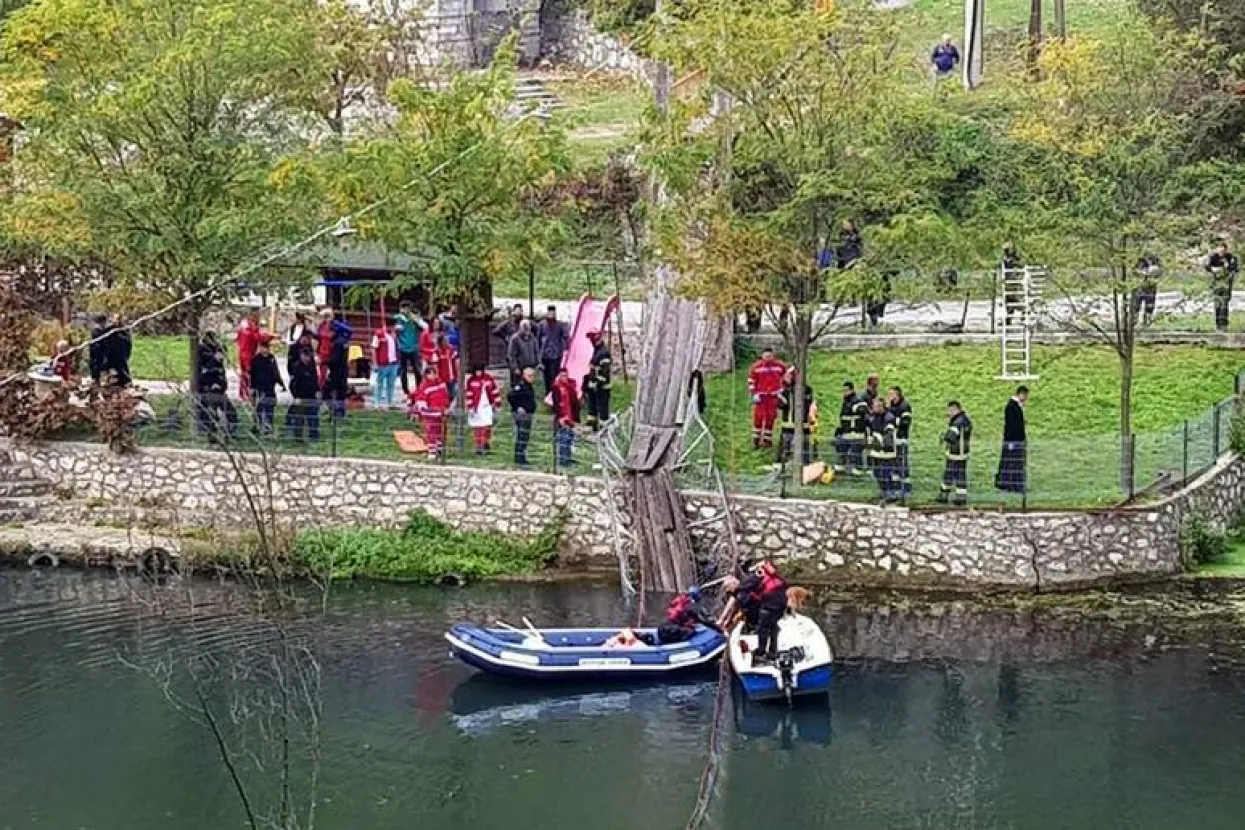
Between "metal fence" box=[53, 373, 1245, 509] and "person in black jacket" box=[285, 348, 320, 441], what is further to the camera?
"person in black jacket" box=[285, 348, 320, 441]

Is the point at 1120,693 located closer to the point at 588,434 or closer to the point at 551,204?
the point at 588,434

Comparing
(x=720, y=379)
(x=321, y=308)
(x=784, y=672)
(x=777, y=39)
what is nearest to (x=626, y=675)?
(x=784, y=672)

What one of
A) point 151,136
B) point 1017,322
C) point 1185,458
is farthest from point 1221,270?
point 151,136

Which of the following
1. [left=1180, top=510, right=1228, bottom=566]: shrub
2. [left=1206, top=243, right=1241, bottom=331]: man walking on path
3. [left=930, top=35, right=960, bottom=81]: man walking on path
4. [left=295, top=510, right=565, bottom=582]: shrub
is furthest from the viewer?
[left=930, top=35, right=960, bottom=81]: man walking on path

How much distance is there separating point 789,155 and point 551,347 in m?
5.56

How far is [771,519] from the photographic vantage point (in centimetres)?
2655

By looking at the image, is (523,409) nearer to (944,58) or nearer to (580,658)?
(580,658)

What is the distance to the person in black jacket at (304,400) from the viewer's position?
92.7 feet

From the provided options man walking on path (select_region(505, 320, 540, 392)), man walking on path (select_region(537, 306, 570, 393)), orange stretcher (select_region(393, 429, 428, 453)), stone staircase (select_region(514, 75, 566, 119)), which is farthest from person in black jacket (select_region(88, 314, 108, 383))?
stone staircase (select_region(514, 75, 566, 119))

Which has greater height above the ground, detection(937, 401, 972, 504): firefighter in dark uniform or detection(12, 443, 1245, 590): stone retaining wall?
detection(937, 401, 972, 504): firefighter in dark uniform

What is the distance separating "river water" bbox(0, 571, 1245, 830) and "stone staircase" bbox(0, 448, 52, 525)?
2763mm

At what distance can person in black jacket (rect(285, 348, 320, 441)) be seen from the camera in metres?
28.2

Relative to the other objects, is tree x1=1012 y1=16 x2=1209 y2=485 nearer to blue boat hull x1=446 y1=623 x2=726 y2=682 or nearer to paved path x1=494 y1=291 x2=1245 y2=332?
paved path x1=494 y1=291 x2=1245 y2=332

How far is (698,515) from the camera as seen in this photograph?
26766 mm
